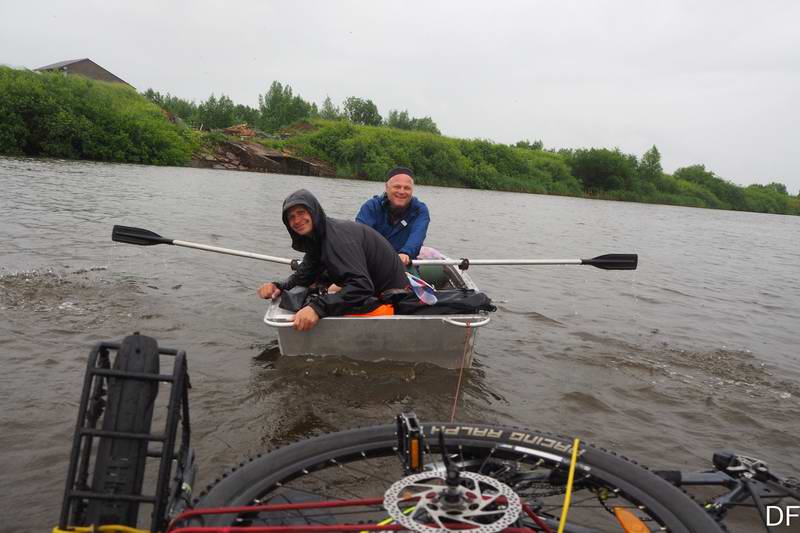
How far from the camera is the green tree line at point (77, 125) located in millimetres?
33469

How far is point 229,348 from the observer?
532 cm

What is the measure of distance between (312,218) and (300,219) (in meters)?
0.09

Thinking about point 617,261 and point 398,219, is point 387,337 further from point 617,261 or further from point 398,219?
point 617,261

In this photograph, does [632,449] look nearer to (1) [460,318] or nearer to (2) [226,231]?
(1) [460,318]

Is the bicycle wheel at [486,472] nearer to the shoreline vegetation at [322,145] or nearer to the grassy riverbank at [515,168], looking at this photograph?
the shoreline vegetation at [322,145]

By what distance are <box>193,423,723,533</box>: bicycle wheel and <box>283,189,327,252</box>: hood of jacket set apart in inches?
90.5

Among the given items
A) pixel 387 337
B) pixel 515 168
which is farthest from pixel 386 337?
pixel 515 168

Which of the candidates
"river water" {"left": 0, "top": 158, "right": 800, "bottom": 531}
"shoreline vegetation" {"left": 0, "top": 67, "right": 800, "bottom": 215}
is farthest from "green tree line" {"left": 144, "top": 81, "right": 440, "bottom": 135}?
"river water" {"left": 0, "top": 158, "right": 800, "bottom": 531}

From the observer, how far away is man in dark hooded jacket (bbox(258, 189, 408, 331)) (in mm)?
4238

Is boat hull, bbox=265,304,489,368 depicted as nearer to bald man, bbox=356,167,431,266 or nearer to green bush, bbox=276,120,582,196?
bald man, bbox=356,167,431,266

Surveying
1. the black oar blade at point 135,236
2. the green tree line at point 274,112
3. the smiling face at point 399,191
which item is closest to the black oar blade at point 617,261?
the smiling face at point 399,191

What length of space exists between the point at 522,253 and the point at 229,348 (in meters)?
9.80

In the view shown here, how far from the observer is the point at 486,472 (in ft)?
7.09

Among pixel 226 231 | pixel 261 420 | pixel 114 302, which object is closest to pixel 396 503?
pixel 261 420
